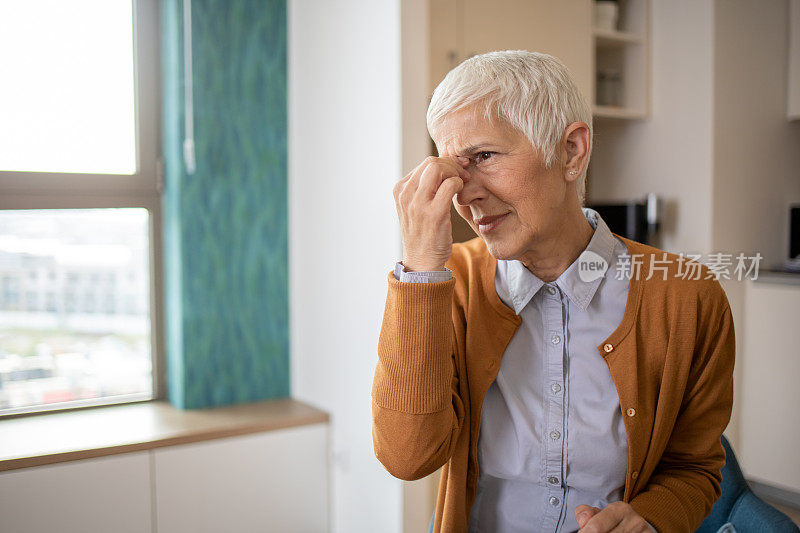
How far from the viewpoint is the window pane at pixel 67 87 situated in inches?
87.0

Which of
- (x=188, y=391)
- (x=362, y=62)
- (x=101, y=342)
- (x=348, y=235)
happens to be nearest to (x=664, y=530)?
(x=348, y=235)

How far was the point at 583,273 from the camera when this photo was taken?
1.08 m

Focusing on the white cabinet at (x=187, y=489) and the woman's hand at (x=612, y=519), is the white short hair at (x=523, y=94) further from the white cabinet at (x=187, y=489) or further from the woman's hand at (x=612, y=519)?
the white cabinet at (x=187, y=489)

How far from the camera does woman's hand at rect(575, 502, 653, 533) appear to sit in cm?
94

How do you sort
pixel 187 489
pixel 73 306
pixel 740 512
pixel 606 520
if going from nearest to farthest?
1. pixel 606 520
2. pixel 740 512
3. pixel 187 489
4. pixel 73 306

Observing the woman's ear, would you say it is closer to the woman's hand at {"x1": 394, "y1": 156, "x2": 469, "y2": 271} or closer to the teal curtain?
the woman's hand at {"x1": 394, "y1": 156, "x2": 469, "y2": 271}

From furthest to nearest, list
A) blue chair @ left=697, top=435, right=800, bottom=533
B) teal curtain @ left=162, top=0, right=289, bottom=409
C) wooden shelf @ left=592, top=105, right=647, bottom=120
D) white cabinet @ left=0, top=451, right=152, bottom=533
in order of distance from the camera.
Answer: wooden shelf @ left=592, top=105, right=647, bottom=120
teal curtain @ left=162, top=0, right=289, bottom=409
white cabinet @ left=0, top=451, right=152, bottom=533
blue chair @ left=697, top=435, right=800, bottom=533

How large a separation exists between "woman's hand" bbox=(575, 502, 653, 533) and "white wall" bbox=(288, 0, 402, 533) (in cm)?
112

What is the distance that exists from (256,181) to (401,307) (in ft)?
5.56

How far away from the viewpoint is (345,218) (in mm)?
2248

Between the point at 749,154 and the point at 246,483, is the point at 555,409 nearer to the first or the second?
the point at 246,483

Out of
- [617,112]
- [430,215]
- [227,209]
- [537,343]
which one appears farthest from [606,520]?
[617,112]

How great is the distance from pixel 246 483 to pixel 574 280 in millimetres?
1554

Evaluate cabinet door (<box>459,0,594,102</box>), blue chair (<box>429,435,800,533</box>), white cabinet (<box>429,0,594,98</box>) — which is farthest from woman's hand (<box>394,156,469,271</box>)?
cabinet door (<box>459,0,594,102</box>)
